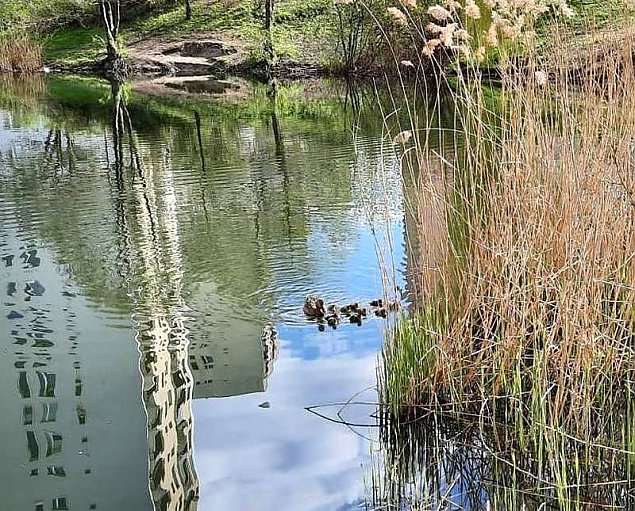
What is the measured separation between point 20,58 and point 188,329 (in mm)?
16770

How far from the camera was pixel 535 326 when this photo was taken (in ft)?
8.76

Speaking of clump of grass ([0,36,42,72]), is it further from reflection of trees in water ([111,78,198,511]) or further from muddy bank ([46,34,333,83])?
reflection of trees in water ([111,78,198,511])

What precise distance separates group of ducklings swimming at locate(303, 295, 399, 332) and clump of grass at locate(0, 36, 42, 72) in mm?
16634

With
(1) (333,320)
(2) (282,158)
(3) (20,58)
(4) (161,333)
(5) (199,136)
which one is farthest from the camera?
(3) (20,58)

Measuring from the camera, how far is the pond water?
9.25 feet

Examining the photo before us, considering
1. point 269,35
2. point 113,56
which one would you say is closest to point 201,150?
point 269,35

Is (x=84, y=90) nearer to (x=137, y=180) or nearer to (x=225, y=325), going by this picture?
(x=137, y=180)

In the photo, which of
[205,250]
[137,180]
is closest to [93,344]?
[205,250]

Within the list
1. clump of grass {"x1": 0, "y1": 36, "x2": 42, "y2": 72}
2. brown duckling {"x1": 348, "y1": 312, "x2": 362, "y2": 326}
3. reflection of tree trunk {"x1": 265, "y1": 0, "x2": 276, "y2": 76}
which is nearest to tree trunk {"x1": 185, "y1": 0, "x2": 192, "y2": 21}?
reflection of tree trunk {"x1": 265, "y1": 0, "x2": 276, "y2": 76}

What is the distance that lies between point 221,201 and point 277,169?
4.41ft

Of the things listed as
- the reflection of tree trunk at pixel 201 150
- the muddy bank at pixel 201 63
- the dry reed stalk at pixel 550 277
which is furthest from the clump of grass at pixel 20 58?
the dry reed stalk at pixel 550 277

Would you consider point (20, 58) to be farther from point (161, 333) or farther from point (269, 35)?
point (161, 333)

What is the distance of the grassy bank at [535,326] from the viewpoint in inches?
102

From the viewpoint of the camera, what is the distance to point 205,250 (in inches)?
197
